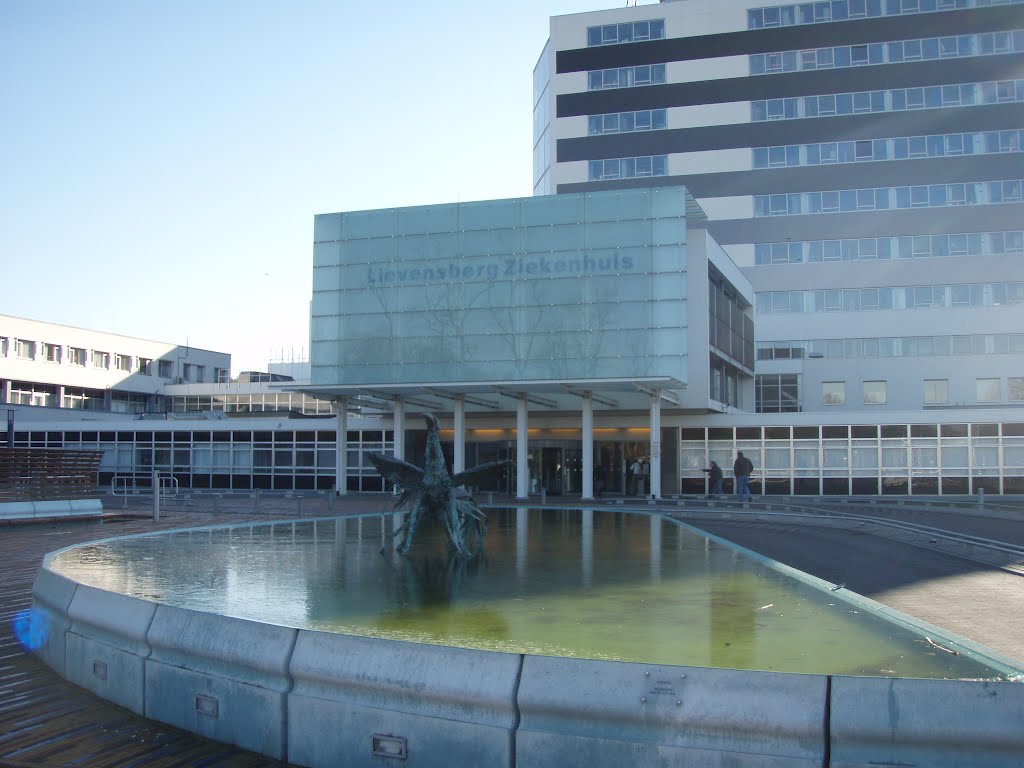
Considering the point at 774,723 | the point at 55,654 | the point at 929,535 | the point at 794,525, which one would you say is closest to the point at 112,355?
the point at 794,525

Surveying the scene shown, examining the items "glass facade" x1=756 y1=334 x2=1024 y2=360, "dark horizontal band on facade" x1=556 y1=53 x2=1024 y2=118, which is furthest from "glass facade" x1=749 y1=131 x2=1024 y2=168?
"glass facade" x1=756 y1=334 x2=1024 y2=360

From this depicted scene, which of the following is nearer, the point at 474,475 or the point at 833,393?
the point at 474,475

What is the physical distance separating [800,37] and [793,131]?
6.27 metres

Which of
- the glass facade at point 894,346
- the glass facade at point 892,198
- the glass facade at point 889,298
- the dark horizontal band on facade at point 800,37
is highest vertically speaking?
the dark horizontal band on facade at point 800,37

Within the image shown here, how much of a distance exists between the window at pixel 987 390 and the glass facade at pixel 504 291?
3168 centimetres

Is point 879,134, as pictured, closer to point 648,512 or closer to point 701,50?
point 701,50

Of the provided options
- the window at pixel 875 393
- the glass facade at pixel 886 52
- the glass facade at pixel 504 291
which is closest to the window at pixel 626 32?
the glass facade at pixel 886 52

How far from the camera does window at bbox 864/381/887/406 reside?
60.5 m

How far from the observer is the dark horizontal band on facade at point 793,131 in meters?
61.5

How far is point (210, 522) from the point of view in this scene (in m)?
25.9

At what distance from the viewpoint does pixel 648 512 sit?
94.6 feet

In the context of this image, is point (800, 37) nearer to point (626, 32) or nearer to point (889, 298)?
point (626, 32)

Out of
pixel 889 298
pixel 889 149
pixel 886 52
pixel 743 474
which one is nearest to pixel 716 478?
pixel 743 474

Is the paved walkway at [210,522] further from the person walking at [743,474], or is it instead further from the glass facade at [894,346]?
the glass facade at [894,346]
